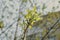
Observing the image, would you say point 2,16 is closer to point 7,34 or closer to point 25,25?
point 7,34

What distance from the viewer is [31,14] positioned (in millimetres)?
2869

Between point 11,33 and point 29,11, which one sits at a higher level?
point 29,11

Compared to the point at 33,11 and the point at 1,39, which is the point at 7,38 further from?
the point at 33,11

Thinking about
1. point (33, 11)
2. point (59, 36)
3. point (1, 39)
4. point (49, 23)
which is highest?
point (33, 11)

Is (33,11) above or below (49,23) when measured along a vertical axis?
above

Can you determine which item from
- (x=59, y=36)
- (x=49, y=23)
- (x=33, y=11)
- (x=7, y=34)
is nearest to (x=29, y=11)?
(x=33, y=11)

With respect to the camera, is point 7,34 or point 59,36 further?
point 59,36

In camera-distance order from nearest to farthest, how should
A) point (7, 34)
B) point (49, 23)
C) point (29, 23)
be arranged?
1. point (29, 23)
2. point (7, 34)
3. point (49, 23)

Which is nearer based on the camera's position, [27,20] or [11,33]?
[27,20]

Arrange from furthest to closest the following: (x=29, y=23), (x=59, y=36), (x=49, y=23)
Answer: (x=59, y=36) < (x=49, y=23) < (x=29, y=23)

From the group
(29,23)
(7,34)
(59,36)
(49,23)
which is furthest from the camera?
(59,36)

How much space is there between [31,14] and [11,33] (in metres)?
1.86

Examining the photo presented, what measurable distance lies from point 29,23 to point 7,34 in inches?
74.2

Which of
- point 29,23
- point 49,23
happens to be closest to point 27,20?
point 29,23
